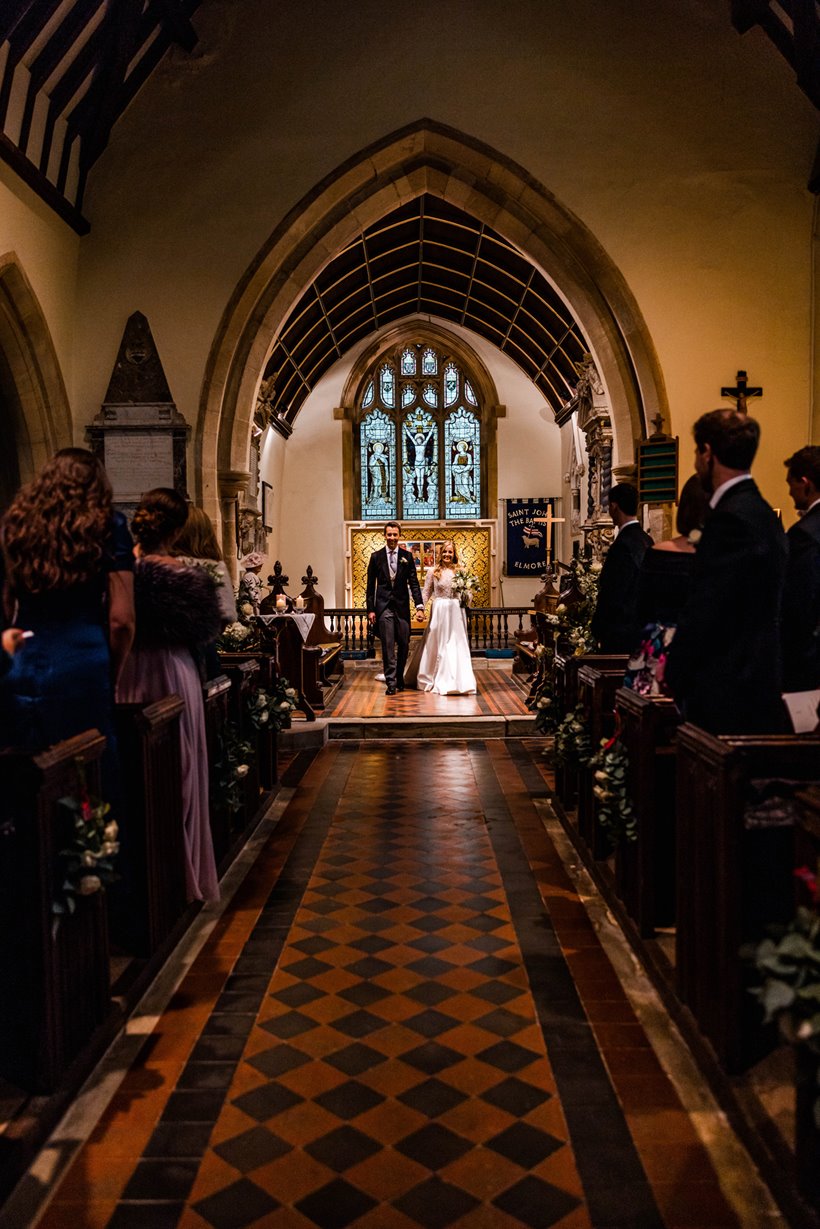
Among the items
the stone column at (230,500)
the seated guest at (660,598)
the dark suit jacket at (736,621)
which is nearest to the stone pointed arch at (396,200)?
the stone column at (230,500)

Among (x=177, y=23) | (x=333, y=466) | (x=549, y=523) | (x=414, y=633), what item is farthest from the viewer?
(x=333, y=466)

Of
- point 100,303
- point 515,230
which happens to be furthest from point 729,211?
point 100,303

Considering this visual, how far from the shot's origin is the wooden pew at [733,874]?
6.90 ft

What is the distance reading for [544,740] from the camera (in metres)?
7.40

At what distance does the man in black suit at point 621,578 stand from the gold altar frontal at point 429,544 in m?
12.1

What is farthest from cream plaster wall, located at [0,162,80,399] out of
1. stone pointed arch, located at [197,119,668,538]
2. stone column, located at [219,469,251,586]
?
stone column, located at [219,469,251,586]

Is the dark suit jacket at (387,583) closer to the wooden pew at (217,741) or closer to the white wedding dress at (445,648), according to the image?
the white wedding dress at (445,648)

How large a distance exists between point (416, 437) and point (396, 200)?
818cm

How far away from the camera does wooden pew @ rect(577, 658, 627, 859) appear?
3887mm

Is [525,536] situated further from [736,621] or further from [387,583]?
[736,621]

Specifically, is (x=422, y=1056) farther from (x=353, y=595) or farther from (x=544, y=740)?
(x=353, y=595)

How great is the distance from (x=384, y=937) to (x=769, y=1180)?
1601 millimetres

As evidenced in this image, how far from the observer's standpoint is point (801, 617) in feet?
9.68

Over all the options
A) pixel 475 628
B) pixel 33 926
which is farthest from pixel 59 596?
pixel 475 628
